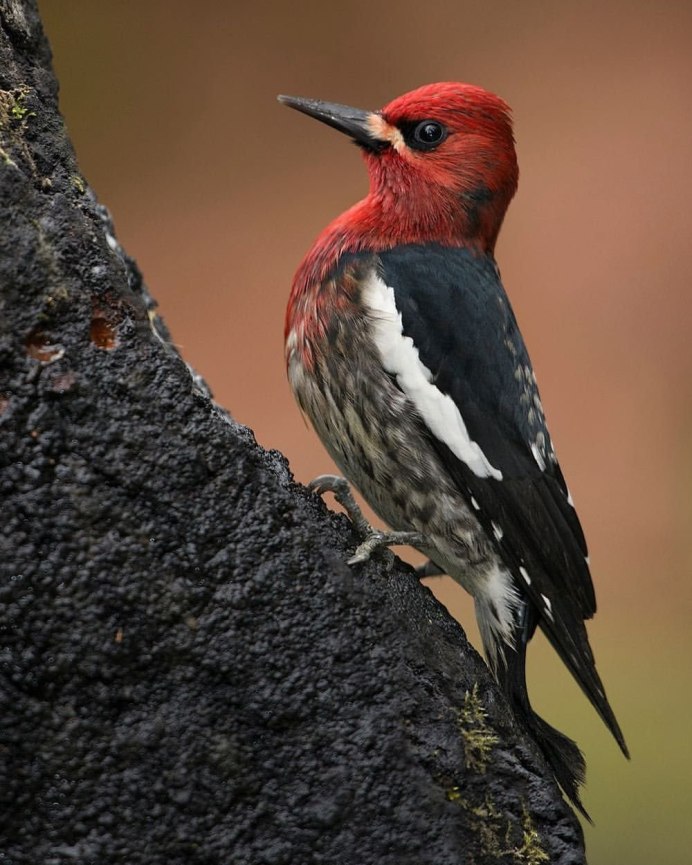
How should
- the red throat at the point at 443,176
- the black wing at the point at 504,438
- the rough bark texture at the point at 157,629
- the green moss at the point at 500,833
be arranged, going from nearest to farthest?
the rough bark texture at the point at 157,629 < the green moss at the point at 500,833 < the black wing at the point at 504,438 < the red throat at the point at 443,176

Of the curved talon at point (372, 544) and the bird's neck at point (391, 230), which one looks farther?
the bird's neck at point (391, 230)

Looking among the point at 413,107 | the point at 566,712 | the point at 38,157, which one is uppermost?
the point at 413,107

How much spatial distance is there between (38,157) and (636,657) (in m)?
3.66

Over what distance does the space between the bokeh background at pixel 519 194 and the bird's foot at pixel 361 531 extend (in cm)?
286

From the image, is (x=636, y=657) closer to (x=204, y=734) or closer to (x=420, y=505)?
(x=420, y=505)

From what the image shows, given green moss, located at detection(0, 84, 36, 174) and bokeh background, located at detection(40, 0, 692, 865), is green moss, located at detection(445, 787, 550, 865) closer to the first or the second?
green moss, located at detection(0, 84, 36, 174)

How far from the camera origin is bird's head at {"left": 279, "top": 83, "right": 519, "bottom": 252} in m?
2.29

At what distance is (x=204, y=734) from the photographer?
129 cm

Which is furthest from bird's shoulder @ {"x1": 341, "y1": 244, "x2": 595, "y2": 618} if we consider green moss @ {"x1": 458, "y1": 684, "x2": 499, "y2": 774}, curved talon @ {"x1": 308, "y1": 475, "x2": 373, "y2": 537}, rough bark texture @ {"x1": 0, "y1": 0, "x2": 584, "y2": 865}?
rough bark texture @ {"x1": 0, "y1": 0, "x2": 584, "y2": 865}

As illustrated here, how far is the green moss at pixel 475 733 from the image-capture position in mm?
1415

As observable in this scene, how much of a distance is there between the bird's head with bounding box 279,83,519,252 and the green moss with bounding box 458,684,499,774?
1094mm

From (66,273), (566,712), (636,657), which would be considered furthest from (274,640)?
(636,657)

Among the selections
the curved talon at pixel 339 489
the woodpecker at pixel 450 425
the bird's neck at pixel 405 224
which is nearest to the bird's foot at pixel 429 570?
the woodpecker at pixel 450 425

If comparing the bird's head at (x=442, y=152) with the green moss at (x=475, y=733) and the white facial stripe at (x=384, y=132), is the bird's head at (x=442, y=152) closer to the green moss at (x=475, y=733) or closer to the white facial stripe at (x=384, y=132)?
the white facial stripe at (x=384, y=132)
